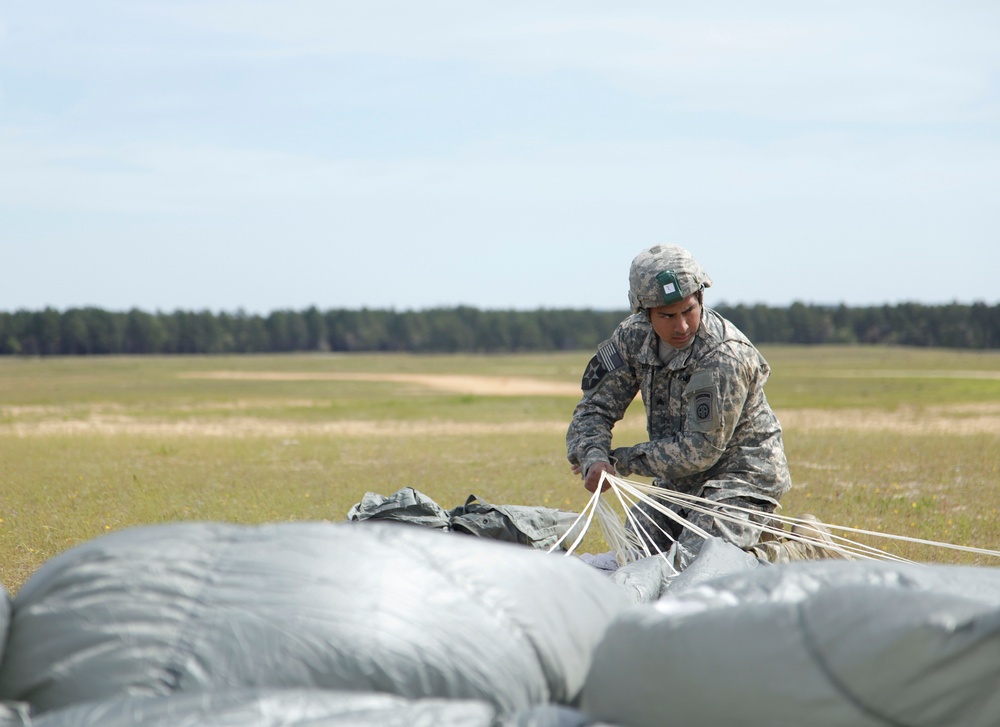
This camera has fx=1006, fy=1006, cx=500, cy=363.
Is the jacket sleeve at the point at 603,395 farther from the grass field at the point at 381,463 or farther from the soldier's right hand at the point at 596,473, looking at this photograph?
the grass field at the point at 381,463

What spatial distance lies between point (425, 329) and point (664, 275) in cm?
9611

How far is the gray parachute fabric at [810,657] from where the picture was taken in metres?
1.92

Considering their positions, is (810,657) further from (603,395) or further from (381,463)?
(381,463)

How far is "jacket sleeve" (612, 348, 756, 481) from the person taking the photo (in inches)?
181

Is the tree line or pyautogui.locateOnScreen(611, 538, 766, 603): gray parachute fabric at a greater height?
the tree line

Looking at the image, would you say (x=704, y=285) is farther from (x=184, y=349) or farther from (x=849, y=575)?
(x=184, y=349)

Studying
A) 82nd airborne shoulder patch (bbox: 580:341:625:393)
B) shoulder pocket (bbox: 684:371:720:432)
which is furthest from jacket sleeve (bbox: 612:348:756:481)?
82nd airborne shoulder patch (bbox: 580:341:625:393)

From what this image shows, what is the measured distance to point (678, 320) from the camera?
4.54 m

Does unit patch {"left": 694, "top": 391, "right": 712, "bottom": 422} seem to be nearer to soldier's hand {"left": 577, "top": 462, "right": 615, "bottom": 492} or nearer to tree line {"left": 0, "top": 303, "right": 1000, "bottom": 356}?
soldier's hand {"left": 577, "top": 462, "right": 615, "bottom": 492}

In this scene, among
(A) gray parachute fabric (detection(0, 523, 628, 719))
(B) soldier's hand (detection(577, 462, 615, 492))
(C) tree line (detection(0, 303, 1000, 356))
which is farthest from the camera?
(C) tree line (detection(0, 303, 1000, 356))

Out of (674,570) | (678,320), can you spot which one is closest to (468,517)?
(674,570)

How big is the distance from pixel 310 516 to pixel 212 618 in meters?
4.75

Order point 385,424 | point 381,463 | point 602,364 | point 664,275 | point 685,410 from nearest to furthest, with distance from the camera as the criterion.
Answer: point 664,275, point 685,410, point 602,364, point 381,463, point 385,424

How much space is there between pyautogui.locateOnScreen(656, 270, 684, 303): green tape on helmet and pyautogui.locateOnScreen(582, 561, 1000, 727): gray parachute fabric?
229 centimetres
